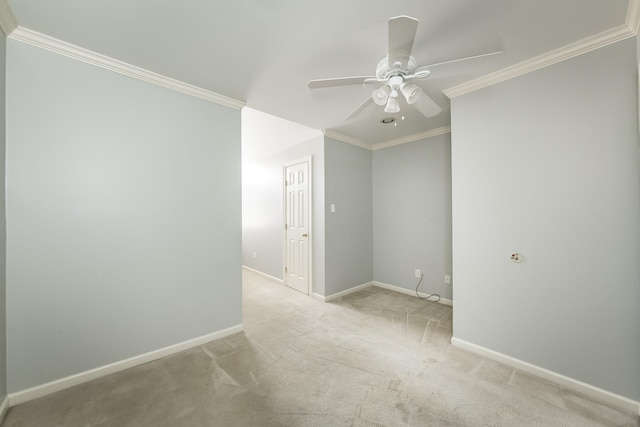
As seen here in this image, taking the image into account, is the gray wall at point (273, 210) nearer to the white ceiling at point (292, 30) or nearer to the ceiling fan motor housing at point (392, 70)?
the white ceiling at point (292, 30)

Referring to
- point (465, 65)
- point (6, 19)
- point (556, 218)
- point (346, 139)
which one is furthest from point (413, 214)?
Answer: point (6, 19)

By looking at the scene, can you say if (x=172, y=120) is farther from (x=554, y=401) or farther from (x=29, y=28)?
(x=554, y=401)

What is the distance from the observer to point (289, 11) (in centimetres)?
154

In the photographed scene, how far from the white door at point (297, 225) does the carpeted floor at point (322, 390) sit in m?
1.42

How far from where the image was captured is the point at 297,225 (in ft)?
13.5

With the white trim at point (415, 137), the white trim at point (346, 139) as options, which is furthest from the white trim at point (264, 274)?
Answer: the white trim at point (415, 137)

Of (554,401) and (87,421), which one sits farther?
(554,401)

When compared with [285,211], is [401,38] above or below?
above

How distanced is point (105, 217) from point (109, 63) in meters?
1.19

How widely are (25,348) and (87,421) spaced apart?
0.68m

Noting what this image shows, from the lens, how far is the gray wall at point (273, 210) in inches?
147

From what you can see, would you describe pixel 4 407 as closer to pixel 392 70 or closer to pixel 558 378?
pixel 392 70

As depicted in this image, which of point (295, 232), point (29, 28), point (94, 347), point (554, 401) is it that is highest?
point (29, 28)

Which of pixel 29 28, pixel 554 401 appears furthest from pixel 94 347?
pixel 554 401
